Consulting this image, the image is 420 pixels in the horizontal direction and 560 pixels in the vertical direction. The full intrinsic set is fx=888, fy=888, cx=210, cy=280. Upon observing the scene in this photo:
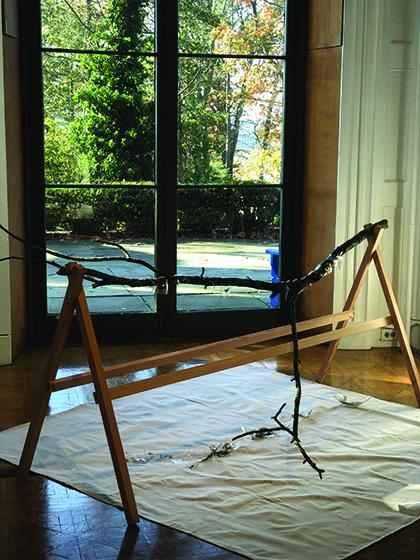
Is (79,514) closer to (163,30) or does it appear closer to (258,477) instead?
(258,477)

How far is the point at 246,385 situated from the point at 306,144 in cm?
205

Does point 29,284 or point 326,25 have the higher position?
point 326,25

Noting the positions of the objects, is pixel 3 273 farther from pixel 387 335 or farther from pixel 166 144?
pixel 387 335

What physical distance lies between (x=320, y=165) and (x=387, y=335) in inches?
50.8

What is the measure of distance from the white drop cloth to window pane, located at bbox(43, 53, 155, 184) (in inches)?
68.5

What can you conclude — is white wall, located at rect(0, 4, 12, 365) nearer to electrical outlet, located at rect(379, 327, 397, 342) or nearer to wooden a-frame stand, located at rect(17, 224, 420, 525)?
wooden a-frame stand, located at rect(17, 224, 420, 525)

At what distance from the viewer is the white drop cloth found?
10.9 feet

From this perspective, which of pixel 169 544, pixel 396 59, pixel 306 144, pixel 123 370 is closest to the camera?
pixel 169 544

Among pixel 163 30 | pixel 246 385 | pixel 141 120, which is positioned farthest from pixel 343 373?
pixel 163 30

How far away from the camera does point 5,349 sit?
5.61 meters

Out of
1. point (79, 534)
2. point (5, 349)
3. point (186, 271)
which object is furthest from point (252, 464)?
point (186, 271)

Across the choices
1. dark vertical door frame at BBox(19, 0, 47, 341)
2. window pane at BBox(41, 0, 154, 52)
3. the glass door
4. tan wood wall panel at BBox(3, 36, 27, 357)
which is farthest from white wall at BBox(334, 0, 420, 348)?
tan wood wall panel at BBox(3, 36, 27, 357)

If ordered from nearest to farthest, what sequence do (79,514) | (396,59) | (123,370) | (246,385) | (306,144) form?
(79,514) → (123,370) → (246,385) → (396,59) → (306,144)

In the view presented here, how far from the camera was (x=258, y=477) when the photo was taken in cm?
381
